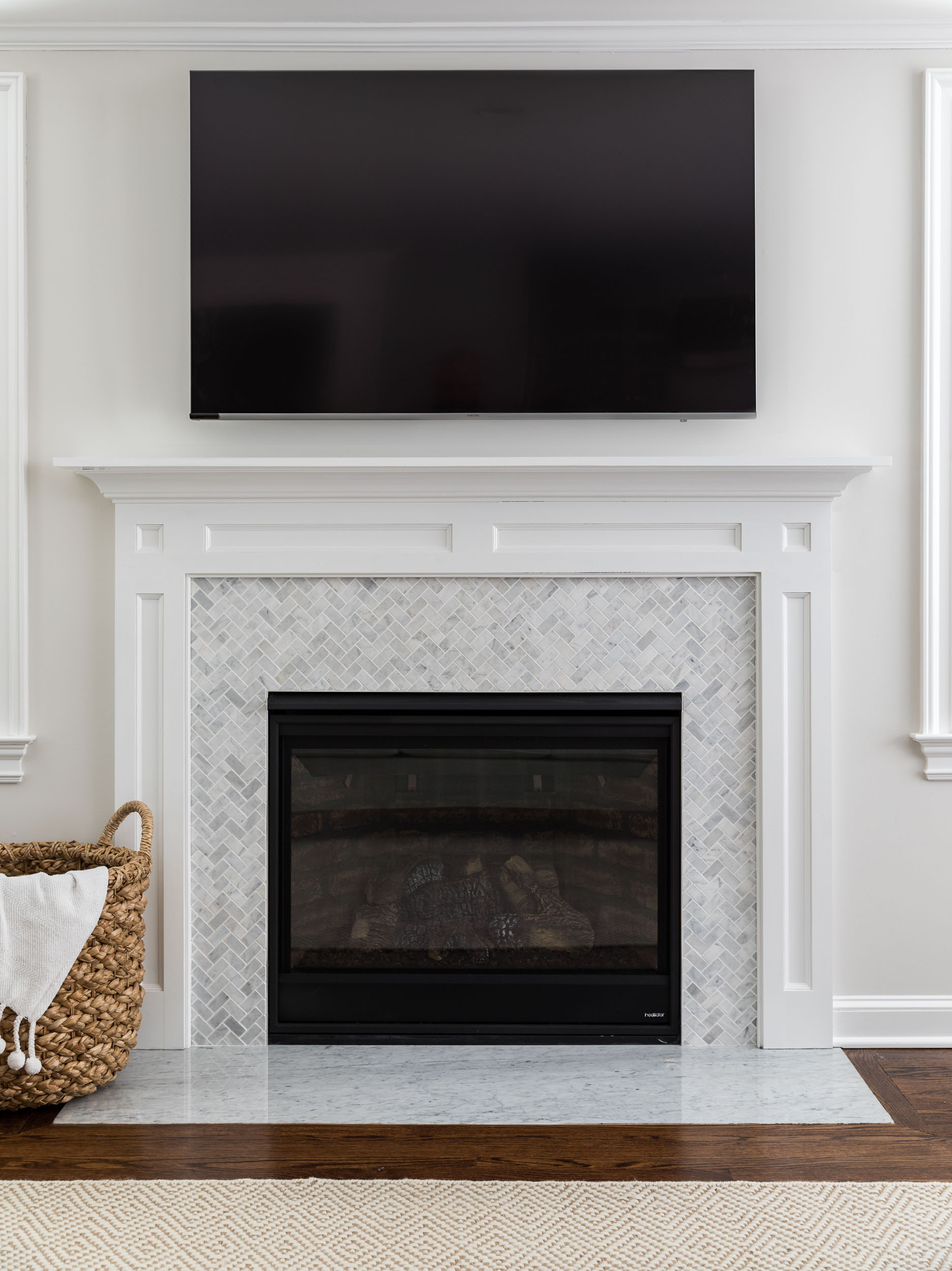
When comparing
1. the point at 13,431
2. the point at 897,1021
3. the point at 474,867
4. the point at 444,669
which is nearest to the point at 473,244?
the point at 444,669

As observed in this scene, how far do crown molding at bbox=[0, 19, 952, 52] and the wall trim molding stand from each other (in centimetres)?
22

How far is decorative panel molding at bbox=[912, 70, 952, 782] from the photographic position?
2.12 m

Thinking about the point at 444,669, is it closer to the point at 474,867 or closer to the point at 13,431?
the point at 474,867

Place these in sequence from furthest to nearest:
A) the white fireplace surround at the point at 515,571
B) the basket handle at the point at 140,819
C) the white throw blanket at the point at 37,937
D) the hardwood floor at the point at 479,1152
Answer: the white fireplace surround at the point at 515,571, the basket handle at the point at 140,819, the white throw blanket at the point at 37,937, the hardwood floor at the point at 479,1152

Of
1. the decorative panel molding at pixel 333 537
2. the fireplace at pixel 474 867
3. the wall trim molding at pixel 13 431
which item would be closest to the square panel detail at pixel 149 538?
the decorative panel molding at pixel 333 537

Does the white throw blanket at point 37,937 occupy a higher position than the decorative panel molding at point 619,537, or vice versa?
the decorative panel molding at point 619,537

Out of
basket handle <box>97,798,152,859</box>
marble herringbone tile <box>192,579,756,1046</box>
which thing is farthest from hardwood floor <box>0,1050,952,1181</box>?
basket handle <box>97,798,152,859</box>

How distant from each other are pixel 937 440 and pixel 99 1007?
229cm

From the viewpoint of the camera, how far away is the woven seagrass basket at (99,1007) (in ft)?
5.81

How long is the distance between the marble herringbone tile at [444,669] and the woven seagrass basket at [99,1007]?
20 cm

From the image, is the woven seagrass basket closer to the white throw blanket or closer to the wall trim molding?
the white throw blanket

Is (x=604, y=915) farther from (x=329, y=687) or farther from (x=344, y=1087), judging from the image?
(x=329, y=687)

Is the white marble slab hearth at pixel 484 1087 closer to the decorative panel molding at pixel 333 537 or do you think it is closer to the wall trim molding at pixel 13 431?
the wall trim molding at pixel 13 431

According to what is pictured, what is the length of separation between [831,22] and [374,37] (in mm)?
1087
